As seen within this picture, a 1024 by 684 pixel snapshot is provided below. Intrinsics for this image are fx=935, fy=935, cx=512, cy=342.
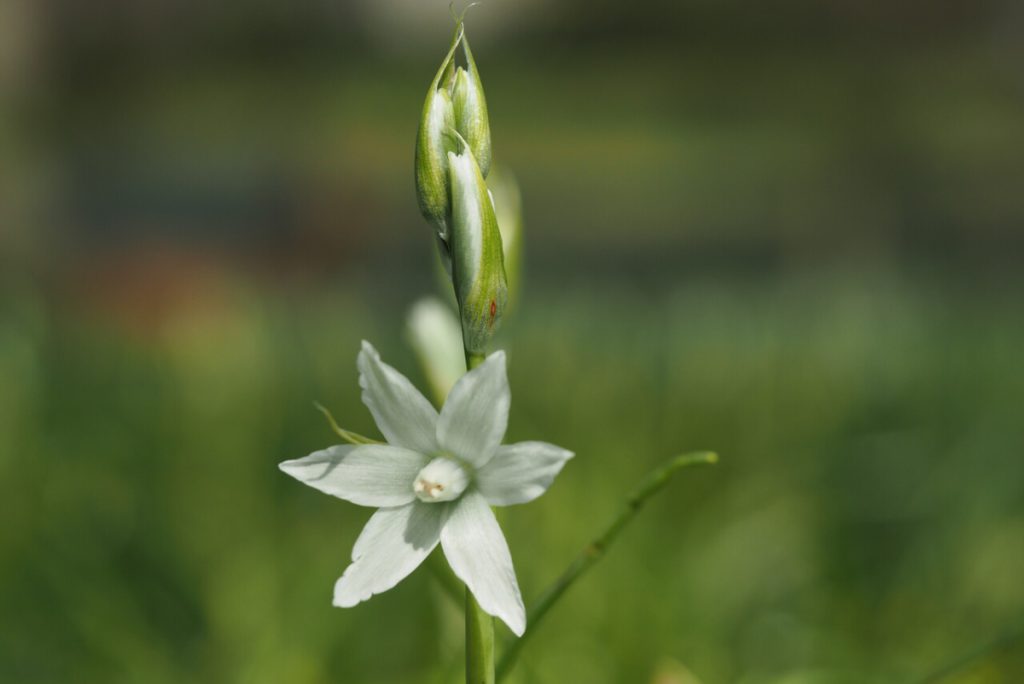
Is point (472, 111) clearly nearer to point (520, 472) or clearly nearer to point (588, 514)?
point (520, 472)

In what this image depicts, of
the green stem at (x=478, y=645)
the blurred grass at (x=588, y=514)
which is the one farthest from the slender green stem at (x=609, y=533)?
the blurred grass at (x=588, y=514)

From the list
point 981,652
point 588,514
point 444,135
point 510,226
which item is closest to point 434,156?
point 444,135

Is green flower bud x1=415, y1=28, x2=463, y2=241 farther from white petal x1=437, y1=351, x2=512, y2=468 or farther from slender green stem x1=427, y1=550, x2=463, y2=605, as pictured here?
slender green stem x1=427, y1=550, x2=463, y2=605

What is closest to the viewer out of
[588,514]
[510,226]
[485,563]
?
[485,563]

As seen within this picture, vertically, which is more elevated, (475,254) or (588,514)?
(475,254)

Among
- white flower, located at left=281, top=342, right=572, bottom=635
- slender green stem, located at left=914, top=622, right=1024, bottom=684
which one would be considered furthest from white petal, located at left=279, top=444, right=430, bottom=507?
slender green stem, located at left=914, top=622, right=1024, bottom=684

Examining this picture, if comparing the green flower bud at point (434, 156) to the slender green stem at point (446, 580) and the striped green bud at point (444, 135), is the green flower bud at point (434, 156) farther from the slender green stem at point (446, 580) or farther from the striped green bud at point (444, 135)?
the slender green stem at point (446, 580)

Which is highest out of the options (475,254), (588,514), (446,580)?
(475,254)
